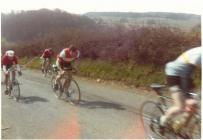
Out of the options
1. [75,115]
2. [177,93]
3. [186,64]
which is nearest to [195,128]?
[177,93]

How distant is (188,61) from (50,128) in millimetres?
3921

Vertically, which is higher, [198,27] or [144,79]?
[198,27]

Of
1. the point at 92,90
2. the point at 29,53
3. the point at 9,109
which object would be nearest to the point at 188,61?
the point at 9,109

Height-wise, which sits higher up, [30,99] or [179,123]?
[179,123]

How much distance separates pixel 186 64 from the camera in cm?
573

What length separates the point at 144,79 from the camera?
1590cm

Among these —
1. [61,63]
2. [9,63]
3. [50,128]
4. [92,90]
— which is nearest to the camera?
[50,128]

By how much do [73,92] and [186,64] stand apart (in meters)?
6.06

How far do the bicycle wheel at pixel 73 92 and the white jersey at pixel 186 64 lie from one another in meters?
5.54

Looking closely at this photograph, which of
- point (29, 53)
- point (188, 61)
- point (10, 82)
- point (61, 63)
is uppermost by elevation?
point (188, 61)

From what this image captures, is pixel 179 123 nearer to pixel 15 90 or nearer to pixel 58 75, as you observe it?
pixel 58 75

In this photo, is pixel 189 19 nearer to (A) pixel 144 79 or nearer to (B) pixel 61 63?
(A) pixel 144 79

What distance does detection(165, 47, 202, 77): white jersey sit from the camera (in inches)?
215

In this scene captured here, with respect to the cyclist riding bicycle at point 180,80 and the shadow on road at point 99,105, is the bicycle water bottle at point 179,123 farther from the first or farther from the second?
the shadow on road at point 99,105
